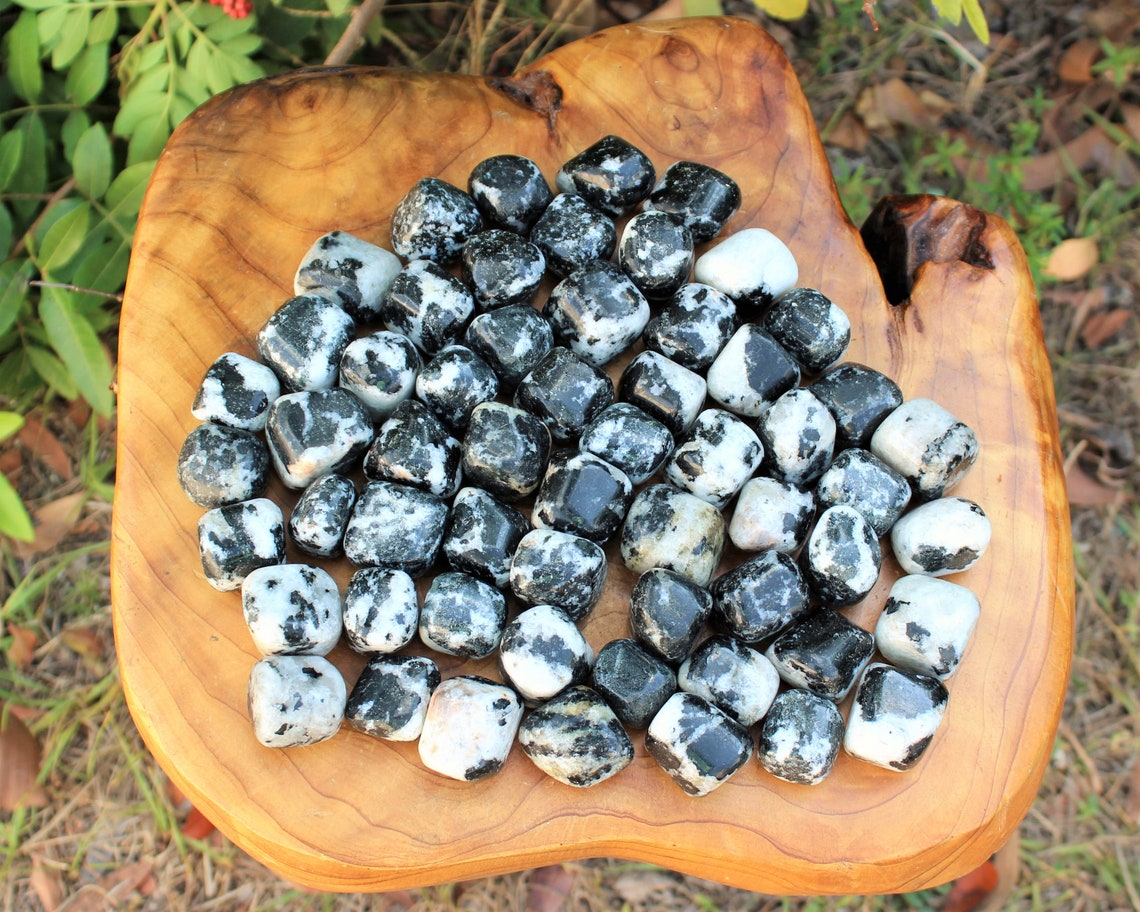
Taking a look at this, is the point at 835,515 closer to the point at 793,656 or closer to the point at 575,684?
the point at 793,656

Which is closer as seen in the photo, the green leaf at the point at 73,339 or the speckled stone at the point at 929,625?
the speckled stone at the point at 929,625

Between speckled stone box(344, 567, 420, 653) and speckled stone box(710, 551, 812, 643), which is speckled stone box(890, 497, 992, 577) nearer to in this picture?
speckled stone box(710, 551, 812, 643)

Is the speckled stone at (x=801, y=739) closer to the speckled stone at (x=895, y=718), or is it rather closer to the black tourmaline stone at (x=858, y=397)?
the speckled stone at (x=895, y=718)

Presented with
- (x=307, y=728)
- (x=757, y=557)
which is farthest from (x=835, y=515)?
(x=307, y=728)

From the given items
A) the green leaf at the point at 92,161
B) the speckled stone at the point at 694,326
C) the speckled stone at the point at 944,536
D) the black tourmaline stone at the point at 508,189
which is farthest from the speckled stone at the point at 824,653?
the green leaf at the point at 92,161

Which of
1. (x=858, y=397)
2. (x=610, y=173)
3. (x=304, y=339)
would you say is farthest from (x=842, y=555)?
(x=304, y=339)

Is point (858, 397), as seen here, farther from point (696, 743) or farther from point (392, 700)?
point (392, 700)
